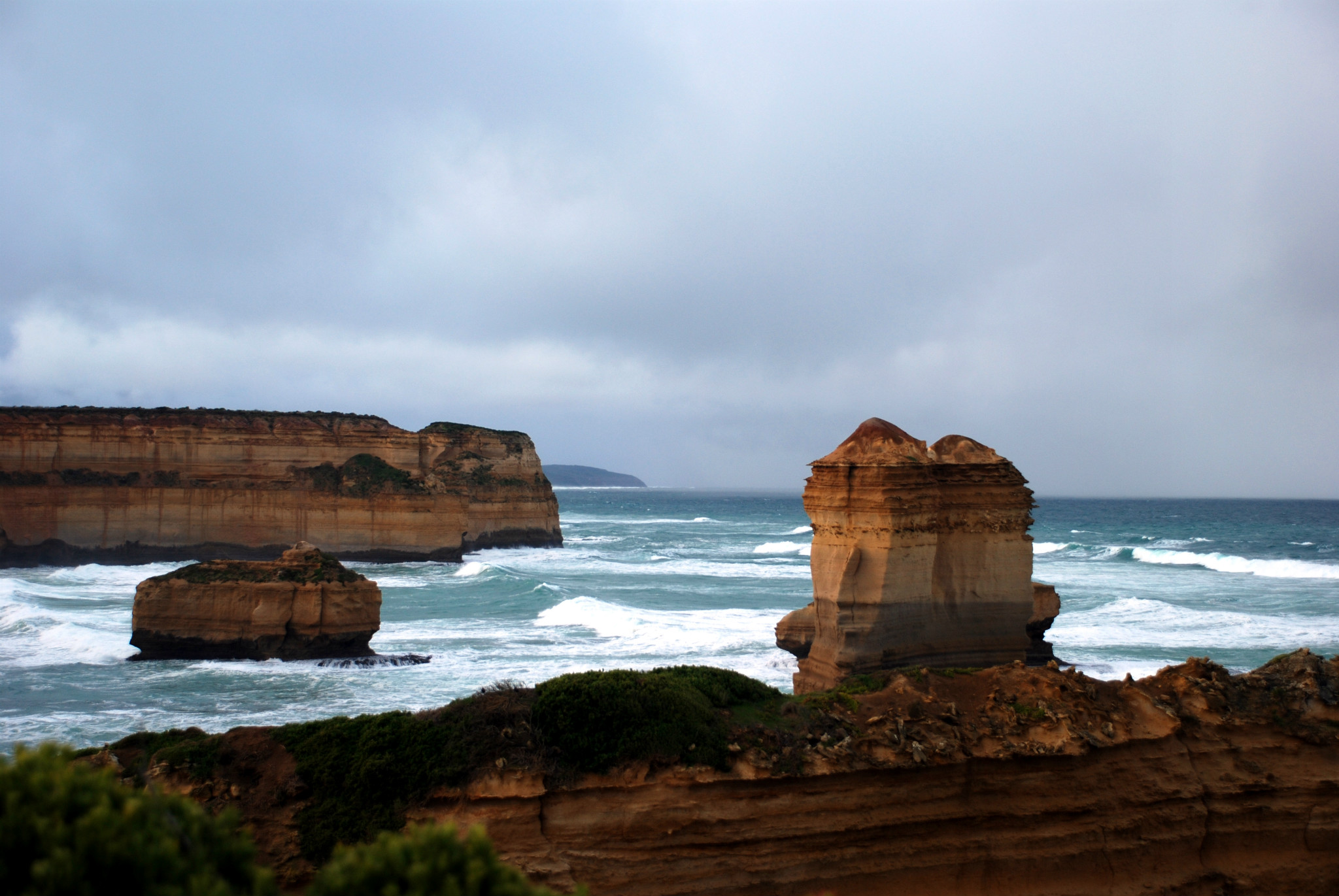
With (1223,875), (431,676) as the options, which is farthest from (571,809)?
(431,676)

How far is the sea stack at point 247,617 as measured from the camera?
19.7 meters

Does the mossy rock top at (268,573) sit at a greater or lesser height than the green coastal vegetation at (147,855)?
lesser

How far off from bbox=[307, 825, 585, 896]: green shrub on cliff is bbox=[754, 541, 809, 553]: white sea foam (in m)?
54.1

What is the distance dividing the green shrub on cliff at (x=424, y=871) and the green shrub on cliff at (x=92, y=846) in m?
0.30

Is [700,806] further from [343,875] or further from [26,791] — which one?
[26,791]

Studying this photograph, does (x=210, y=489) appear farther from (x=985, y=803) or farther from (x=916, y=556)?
(x=985, y=803)

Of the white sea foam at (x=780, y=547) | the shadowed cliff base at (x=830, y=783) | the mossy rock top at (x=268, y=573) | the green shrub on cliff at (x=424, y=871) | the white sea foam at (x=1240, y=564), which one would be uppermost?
the green shrub on cliff at (x=424, y=871)

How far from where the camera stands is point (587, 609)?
2711 centimetres

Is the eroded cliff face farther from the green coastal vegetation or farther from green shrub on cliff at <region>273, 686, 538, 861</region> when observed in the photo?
the green coastal vegetation

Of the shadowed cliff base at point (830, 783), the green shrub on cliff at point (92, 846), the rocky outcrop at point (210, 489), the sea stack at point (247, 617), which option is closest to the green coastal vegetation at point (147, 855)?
the green shrub on cliff at point (92, 846)

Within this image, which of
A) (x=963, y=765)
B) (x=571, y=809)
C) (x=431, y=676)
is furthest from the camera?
(x=431, y=676)

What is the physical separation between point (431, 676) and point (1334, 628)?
87.1 feet

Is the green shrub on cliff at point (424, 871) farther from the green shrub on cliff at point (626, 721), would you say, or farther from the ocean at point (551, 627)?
the ocean at point (551, 627)

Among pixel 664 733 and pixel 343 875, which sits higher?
pixel 343 875
